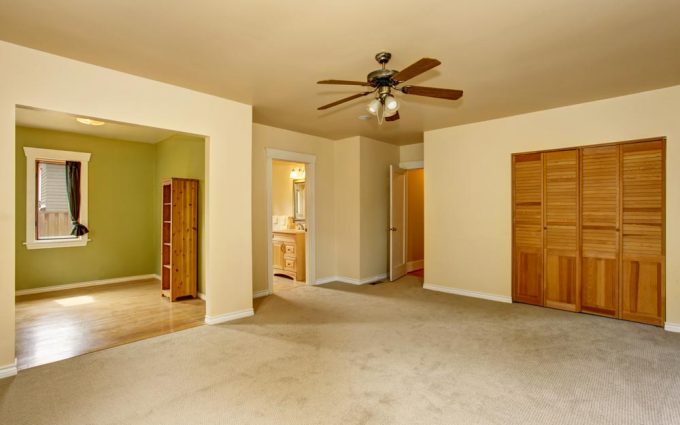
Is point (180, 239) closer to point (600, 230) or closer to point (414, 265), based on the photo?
point (414, 265)

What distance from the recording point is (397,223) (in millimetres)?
6168

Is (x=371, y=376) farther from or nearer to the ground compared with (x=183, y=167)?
nearer to the ground

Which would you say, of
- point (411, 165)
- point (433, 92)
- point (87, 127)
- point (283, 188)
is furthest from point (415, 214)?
point (87, 127)

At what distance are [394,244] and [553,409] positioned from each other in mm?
4002

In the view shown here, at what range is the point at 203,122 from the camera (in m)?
3.77

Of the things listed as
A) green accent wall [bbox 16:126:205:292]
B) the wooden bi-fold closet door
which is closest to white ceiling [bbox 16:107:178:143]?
green accent wall [bbox 16:126:205:292]

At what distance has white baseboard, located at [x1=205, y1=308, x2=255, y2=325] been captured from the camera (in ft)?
12.6

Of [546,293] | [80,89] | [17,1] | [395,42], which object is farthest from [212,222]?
[546,293]

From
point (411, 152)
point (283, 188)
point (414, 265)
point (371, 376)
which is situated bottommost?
point (371, 376)

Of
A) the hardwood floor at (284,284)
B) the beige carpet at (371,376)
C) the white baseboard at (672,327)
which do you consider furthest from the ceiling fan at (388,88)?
the hardwood floor at (284,284)

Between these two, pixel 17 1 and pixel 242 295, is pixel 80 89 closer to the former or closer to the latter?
pixel 17 1

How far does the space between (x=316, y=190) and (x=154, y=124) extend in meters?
2.93

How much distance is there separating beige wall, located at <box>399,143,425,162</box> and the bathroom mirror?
6.68 ft

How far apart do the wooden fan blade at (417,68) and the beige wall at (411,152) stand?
402 cm
